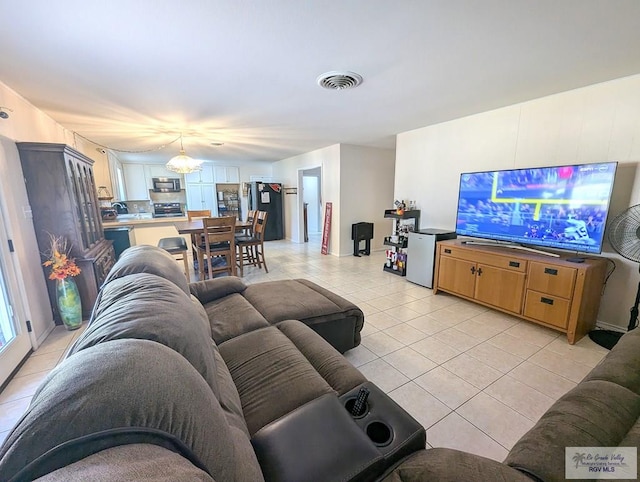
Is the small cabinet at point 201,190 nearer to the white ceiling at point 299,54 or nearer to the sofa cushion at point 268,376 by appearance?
the white ceiling at point 299,54

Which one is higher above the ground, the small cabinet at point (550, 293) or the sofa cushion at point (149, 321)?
the sofa cushion at point (149, 321)

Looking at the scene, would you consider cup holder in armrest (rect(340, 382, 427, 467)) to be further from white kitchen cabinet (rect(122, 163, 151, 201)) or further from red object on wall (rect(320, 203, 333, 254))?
white kitchen cabinet (rect(122, 163, 151, 201))

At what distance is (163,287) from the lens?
1.24 metres

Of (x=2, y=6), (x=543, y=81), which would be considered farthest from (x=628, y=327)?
(x=2, y=6)

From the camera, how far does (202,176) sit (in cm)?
786

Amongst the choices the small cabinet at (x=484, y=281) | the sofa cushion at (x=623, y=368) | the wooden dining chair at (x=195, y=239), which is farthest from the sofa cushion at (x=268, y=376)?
the wooden dining chair at (x=195, y=239)

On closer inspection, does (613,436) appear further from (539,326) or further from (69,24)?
(69,24)

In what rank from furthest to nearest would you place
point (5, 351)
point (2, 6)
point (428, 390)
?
point (5, 351), point (428, 390), point (2, 6)

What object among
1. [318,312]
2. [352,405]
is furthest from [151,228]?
[352,405]

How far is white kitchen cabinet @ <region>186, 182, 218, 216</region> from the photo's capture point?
7.77m

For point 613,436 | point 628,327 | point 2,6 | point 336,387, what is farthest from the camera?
point 628,327

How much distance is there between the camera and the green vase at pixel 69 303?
262 cm

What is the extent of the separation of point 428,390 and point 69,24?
3204 millimetres

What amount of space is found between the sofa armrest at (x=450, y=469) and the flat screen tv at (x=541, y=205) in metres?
2.59
